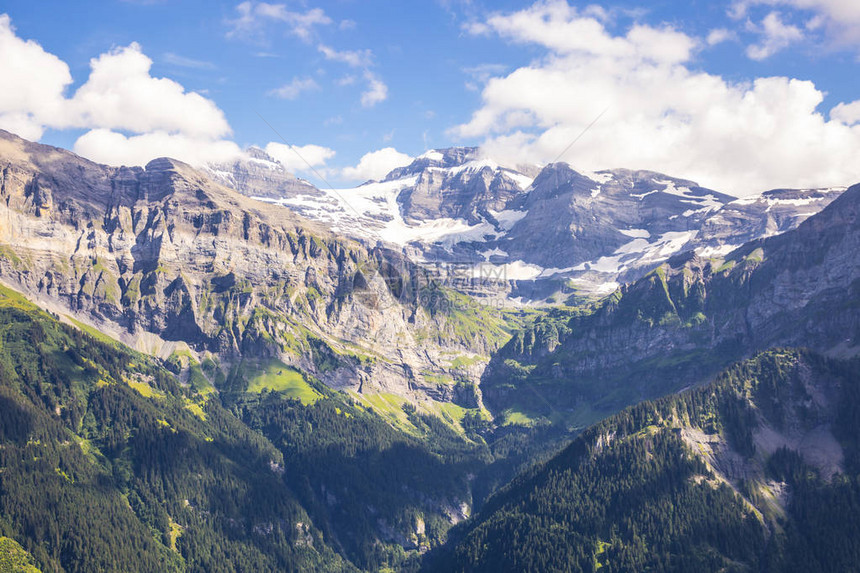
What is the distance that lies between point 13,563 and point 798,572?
20097 cm

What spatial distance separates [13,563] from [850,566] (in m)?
211

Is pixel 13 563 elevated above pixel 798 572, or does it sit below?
below

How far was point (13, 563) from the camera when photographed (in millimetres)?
196625

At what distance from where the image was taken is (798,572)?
7844 inches

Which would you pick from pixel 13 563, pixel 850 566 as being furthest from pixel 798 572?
pixel 13 563

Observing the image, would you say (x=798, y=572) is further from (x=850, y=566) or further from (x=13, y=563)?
(x=13, y=563)

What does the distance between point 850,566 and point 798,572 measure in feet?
40.7

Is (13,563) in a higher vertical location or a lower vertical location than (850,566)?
lower

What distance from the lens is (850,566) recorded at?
193 metres
